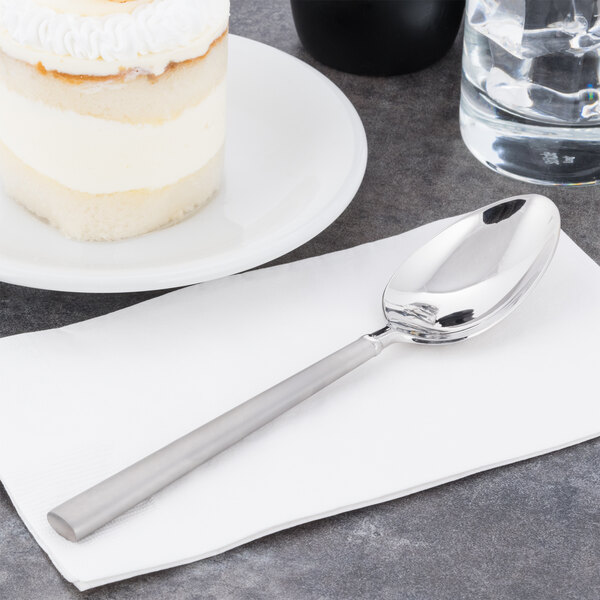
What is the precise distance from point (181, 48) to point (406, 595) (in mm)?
375

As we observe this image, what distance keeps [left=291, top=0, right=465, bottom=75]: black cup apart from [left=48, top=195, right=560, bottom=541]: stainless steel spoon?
0.88 feet

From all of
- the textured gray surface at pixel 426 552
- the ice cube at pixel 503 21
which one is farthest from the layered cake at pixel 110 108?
the ice cube at pixel 503 21

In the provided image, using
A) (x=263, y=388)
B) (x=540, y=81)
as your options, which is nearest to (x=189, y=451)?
(x=263, y=388)

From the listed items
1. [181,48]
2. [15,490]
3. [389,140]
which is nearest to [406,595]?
[15,490]

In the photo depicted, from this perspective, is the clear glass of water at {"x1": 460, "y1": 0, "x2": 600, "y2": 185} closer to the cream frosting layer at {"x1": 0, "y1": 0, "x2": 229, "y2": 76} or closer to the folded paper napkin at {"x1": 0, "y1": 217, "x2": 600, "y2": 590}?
the folded paper napkin at {"x1": 0, "y1": 217, "x2": 600, "y2": 590}

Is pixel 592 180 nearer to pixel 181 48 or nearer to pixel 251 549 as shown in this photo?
pixel 181 48

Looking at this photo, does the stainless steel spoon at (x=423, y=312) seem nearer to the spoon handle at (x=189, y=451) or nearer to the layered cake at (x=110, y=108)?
the spoon handle at (x=189, y=451)

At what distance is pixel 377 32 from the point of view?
90 centimetres

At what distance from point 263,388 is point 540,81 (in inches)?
14.1

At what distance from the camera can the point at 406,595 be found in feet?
1.57

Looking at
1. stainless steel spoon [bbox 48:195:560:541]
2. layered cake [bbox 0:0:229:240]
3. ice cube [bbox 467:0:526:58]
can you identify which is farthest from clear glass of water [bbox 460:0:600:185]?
layered cake [bbox 0:0:229:240]

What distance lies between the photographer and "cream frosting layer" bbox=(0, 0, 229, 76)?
616 mm

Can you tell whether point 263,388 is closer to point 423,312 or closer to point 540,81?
point 423,312

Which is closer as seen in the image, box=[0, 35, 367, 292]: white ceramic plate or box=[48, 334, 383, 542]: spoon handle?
box=[48, 334, 383, 542]: spoon handle
